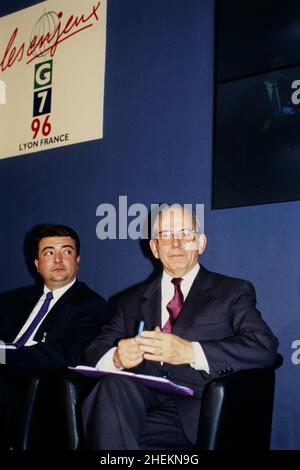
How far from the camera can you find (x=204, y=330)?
2.48 m

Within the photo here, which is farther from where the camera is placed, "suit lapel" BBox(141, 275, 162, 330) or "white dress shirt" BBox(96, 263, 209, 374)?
"suit lapel" BBox(141, 275, 162, 330)

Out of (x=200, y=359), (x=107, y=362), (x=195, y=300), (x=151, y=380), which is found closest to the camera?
(x=151, y=380)

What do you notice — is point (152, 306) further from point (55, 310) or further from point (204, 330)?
point (55, 310)

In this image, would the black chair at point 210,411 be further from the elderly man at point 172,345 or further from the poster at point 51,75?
the poster at point 51,75

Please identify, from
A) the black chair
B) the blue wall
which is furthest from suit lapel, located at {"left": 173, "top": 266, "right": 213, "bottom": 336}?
the blue wall

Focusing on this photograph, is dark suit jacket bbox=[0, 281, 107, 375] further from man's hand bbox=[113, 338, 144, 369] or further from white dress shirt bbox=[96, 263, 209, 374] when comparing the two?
man's hand bbox=[113, 338, 144, 369]

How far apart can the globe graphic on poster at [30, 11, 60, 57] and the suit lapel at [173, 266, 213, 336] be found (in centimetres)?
253

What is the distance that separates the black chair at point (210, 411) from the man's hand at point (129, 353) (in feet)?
0.74

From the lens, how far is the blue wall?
2.98 m

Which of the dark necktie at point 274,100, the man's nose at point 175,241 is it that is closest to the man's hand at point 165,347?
the man's nose at point 175,241

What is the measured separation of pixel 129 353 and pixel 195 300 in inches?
17.6

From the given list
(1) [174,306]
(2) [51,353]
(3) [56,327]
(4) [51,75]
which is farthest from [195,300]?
(4) [51,75]

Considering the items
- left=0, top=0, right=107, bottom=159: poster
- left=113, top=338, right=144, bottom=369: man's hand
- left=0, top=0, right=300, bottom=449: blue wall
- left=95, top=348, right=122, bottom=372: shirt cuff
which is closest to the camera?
left=113, top=338, right=144, bottom=369: man's hand
